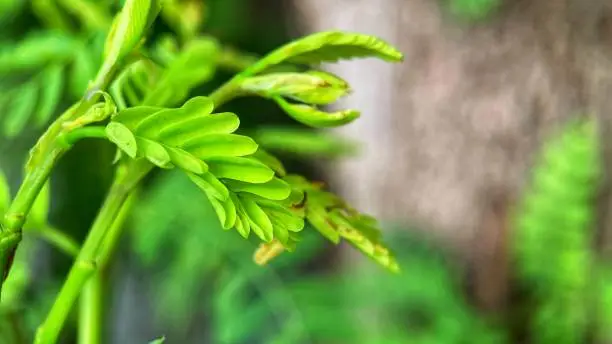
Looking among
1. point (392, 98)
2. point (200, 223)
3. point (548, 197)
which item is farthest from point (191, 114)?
point (392, 98)

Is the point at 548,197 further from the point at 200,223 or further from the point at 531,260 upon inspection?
the point at 200,223

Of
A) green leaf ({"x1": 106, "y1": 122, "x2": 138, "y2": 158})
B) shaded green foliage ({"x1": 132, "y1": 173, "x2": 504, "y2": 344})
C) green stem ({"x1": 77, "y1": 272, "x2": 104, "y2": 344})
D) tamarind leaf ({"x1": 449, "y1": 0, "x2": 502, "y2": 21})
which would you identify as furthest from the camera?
tamarind leaf ({"x1": 449, "y1": 0, "x2": 502, "y2": 21})

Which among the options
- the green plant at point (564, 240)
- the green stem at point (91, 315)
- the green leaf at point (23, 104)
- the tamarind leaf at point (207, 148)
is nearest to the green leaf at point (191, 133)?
the tamarind leaf at point (207, 148)

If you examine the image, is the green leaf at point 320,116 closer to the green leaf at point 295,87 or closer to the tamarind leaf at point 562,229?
the green leaf at point 295,87

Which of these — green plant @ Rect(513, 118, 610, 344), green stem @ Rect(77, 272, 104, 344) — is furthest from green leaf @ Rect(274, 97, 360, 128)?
green plant @ Rect(513, 118, 610, 344)

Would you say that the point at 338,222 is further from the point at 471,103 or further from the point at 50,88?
the point at 471,103

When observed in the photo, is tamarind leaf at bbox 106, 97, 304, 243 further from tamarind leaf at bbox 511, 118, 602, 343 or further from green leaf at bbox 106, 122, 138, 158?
tamarind leaf at bbox 511, 118, 602, 343

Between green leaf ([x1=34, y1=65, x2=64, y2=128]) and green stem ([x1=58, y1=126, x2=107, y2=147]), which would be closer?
green stem ([x1=58, y1=126, x2=107, y2=147])
